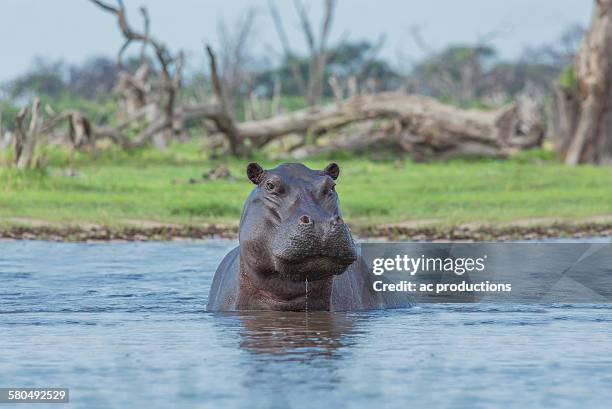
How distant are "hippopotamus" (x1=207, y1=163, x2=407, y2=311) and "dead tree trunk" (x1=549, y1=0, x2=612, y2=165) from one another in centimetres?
1784

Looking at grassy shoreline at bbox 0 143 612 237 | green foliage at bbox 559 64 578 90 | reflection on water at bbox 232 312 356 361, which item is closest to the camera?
reflection on water at bbox 232 312 356 361

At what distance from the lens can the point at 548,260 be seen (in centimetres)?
1068

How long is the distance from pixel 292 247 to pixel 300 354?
57cm

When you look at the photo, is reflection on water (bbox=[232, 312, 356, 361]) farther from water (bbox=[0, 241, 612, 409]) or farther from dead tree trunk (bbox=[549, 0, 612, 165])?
dead tree trunk (bbox=[549, 0, 612, 165])

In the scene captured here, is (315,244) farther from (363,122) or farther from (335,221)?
(363,122)

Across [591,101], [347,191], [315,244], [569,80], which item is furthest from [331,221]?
[569,80]

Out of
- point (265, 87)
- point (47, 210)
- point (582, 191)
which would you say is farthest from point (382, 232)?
point (265, 87)

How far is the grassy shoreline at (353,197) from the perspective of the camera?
13.6m

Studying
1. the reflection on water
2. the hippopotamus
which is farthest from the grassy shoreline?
the reflection on water

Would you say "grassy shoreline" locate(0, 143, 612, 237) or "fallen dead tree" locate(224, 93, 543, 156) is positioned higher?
"fallen dead tree" locate(224, 93, 543, 156)

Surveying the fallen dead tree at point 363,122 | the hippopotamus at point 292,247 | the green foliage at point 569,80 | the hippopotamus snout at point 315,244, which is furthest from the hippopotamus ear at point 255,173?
the green foliage at point 569,80

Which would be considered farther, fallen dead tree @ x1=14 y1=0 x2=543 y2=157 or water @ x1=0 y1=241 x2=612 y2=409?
fallen dead tree @ x1=14 y1=0 x2=543 y2=157

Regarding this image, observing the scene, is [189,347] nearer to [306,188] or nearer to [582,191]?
[306,188]

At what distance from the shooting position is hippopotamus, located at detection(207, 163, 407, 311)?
5.98m
